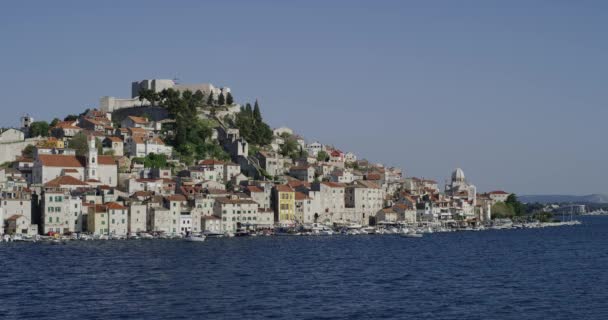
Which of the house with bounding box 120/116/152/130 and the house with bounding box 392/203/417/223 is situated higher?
the house with bounding box 120/116/152/130

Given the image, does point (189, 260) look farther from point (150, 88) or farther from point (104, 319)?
point (150, 88)

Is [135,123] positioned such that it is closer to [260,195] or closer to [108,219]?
[260,195]

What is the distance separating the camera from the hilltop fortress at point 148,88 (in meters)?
101

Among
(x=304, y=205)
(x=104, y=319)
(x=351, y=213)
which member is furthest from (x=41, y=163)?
(x=104, y=319)

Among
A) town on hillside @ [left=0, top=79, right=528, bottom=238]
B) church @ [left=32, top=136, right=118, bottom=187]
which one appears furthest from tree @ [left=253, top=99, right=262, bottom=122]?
church @ [left=32, top=136, right=118, bottom=187]

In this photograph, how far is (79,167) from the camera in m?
77.3

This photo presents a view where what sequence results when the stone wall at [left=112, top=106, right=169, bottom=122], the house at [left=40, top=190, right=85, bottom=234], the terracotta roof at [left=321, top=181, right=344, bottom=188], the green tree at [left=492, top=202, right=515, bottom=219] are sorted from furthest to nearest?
1. the green tree at [left=492, top=202, right=515, bottom=219]
2. the stone wall at [left=112, top=106, right=169, bottom=122]
3. the terracotta roof at [left=321, top=181, right=344, bottom=188]
4. the house at [left=40, top=190, right=85, bottom=234]

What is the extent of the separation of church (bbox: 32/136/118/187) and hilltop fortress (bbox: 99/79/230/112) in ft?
68.3

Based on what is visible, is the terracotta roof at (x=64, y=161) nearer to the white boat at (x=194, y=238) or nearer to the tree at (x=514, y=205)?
the white boat at (x=194, y=238)

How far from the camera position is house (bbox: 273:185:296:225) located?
281 feet

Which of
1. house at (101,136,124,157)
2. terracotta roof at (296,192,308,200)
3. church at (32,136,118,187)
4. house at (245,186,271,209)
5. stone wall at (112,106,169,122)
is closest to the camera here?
church at (32,136,118,187)

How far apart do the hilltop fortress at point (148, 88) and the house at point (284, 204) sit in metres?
22.3

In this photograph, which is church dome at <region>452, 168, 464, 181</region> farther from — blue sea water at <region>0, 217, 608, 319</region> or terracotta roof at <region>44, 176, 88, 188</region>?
terracotta roof at <region>44, 176, 88, 188</region>

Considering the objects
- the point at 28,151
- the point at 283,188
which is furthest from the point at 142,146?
the point at 283,188
